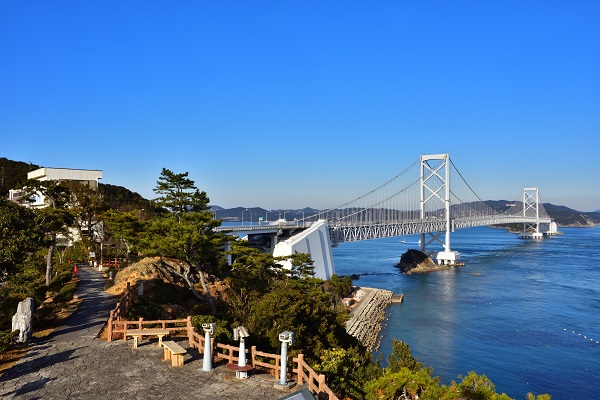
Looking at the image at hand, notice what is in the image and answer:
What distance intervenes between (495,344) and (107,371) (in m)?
23.0

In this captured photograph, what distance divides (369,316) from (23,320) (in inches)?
932

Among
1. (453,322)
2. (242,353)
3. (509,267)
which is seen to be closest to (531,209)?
(509,267)

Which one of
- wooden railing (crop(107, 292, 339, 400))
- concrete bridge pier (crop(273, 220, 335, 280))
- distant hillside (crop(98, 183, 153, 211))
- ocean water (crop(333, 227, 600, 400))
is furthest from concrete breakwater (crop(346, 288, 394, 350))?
distant hillside (crop(98, 183, 153, 211))

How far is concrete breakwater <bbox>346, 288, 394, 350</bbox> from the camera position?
92.6 feet

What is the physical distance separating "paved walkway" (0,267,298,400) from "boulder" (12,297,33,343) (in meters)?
0.58

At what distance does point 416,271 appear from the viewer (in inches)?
2389

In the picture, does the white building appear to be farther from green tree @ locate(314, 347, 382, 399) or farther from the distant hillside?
green tree @ locate(314, 347, 382, 399)

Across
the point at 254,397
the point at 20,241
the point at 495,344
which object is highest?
the point at 20,241

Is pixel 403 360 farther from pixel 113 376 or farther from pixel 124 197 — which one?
pixel 124 197

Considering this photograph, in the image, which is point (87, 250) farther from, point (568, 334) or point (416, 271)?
point (416, 271)

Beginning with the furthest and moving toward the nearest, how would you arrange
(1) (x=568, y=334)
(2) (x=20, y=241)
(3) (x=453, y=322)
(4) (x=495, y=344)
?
(3) (x=453, y=322)
(1) (x=568, y=334)
(4) (x=495, y=344)
(2) (x=20, y=241)

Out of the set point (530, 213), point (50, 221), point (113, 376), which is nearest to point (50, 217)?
point (50, 221)

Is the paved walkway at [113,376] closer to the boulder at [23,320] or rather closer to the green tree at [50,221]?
the boulder at [23,320]

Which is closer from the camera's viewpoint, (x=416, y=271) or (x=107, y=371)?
(x=107, y=371)
